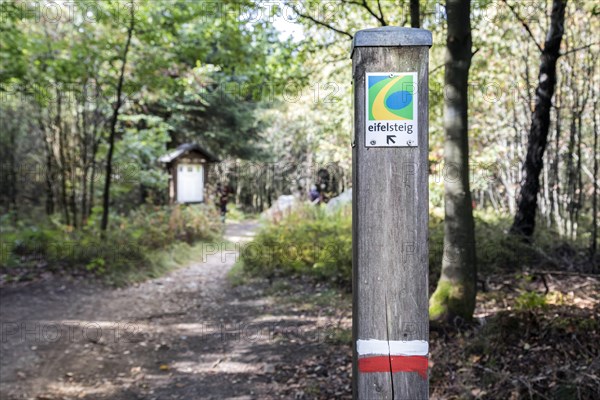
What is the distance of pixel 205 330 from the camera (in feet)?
19.9

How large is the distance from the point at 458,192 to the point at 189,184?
38.0 feet

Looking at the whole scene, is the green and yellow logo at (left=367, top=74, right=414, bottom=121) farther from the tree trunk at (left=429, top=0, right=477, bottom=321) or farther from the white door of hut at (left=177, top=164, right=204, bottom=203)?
the white door of hut at (left=177, top=164, right=204, bottom=203)

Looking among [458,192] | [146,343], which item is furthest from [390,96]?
[146,343]

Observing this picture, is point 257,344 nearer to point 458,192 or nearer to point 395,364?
point 458,192

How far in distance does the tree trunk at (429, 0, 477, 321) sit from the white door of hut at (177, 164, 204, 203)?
1119cm

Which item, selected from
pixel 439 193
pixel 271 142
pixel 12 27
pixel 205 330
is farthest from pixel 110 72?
pixel 271 142

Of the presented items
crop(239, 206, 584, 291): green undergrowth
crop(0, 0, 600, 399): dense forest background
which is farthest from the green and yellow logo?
crop(239, 206, 584, 291): green undergrowth

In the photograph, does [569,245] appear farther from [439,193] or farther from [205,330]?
[205,330]

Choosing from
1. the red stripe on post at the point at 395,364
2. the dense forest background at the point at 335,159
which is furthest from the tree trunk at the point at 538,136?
the red stripe on post at the point at 395,364

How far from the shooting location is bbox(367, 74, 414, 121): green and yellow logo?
1354 mm

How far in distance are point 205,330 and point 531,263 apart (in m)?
4.43

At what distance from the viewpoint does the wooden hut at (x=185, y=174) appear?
48.6 ft

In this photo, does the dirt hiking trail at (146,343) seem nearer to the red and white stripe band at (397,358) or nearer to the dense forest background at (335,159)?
the dense forest background at (335,159)

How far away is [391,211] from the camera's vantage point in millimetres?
1399
